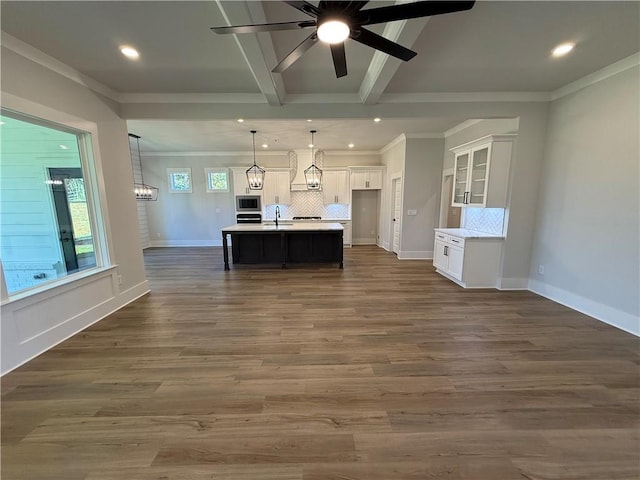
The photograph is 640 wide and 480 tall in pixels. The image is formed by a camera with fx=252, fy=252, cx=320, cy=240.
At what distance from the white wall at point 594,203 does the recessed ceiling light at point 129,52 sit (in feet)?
17.5

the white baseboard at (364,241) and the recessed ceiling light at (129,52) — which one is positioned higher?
the recessed ceiling light at (129,52)

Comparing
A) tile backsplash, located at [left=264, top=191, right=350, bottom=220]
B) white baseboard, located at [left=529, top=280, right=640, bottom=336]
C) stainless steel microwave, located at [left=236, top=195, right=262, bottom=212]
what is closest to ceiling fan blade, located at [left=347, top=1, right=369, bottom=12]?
white baseboard, located at [left=529, top=280, right=640, bottom=336]

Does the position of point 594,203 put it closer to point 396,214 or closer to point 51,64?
point 396,214

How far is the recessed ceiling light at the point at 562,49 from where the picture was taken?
8.34 feet

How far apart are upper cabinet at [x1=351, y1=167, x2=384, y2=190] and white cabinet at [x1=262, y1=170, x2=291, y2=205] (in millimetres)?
2001

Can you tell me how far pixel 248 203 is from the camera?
25.4ft

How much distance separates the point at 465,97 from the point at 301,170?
470 centimetres

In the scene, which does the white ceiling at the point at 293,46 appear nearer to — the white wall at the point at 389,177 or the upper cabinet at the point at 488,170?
the upper cabinet at the point at 488,170

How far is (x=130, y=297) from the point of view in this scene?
3.80m

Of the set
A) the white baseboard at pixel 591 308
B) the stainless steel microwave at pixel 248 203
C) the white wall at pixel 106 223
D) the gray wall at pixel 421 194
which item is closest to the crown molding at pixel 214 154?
the stainless steel microwave at pixel 248 203

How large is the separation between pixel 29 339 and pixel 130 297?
4.49 ft

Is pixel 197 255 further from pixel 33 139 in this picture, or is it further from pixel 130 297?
pixel 33 139

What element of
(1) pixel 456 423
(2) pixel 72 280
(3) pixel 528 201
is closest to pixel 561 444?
(1) pixel 456 423

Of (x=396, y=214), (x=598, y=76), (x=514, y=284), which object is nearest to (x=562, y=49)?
(x=598, y=76)
